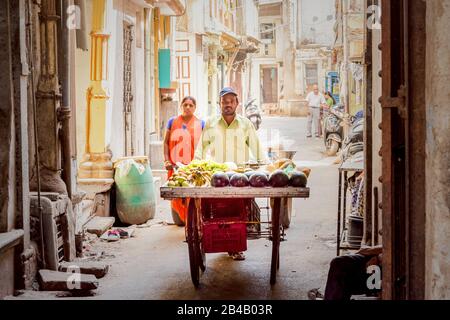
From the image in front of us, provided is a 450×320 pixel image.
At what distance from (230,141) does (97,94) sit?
3.38 m

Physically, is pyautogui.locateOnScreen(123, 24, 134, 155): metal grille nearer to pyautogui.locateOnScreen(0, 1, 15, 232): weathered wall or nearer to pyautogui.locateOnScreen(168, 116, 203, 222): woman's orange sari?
pyautogui.locateOnScreen(168, 116, 203, 222): woman's orange sari

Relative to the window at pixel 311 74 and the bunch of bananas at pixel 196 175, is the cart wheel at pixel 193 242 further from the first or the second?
the window at pixel 311 74

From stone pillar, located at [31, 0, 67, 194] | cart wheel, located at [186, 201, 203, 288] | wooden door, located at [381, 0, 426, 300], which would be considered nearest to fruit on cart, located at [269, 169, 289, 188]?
cart wheel, located at [186, 201, 203, 288]

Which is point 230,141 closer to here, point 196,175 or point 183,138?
point 196,175

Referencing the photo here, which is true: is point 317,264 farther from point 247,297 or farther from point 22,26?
point 22,26

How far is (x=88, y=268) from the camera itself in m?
7.81

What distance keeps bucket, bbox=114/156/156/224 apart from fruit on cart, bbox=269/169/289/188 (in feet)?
Answer: 14.7

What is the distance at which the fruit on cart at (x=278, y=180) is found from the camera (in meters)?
6.91

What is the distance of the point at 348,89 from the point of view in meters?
25.3

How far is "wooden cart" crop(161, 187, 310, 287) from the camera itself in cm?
686

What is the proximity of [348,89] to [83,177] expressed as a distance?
51.0 ft

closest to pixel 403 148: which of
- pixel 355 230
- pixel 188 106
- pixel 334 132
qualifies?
pixel 355 230
